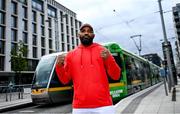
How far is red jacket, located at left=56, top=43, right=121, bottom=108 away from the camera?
297cm

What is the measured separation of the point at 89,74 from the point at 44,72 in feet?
40.0

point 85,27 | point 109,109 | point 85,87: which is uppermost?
point 85,27

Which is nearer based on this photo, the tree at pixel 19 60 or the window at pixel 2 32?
the tree at pixel 19 60

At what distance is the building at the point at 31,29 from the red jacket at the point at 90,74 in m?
36.8

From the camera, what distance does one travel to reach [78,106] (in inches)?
119

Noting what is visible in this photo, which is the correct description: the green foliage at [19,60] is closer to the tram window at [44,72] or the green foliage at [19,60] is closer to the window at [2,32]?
the window at [2,32]

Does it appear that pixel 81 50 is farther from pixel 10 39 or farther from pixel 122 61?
pixel 10 39

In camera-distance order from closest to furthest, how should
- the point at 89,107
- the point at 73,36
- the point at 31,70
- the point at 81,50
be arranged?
1. the point at 89,107
2. the point at 81,50
3. the point at 31,70
4. the point at 73,36

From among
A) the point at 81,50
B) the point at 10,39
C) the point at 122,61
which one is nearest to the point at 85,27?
the point at 81,50

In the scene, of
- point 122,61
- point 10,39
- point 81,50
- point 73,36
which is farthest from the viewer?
point 73,36

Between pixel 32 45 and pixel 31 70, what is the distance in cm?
534

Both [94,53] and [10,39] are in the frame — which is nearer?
[94,53]

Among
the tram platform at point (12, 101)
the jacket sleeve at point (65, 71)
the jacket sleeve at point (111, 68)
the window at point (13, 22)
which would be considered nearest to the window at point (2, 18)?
the window at point (13, 22)

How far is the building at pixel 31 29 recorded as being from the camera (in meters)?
47.8
